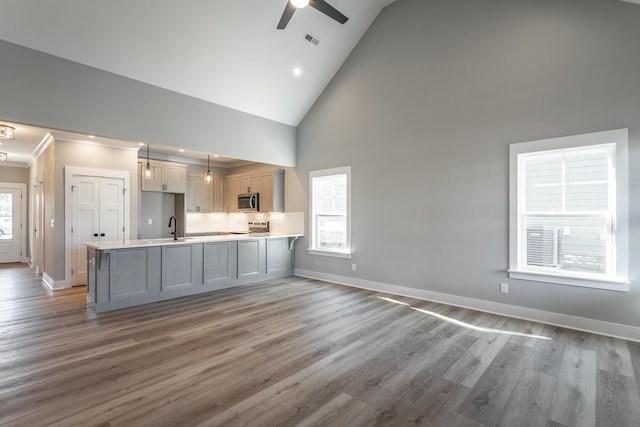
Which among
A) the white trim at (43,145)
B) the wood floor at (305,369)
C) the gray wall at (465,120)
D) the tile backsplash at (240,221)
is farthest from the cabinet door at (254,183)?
the white trim at (43,145)

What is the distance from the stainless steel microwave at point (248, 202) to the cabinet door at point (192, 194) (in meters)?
1.18

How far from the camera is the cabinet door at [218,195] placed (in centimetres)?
840

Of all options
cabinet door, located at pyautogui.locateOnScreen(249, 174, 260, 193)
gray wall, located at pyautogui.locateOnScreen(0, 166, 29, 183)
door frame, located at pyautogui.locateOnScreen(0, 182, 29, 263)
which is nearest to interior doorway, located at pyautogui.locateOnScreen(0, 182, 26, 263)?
door frame, located at pyautogui.locateOnScreen(0, 182, 29, 263)

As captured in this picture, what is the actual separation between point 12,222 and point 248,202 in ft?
23.6

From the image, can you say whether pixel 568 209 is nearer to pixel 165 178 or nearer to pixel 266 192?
pixel 266 192

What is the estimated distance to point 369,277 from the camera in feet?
18.5

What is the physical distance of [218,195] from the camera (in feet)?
27.8

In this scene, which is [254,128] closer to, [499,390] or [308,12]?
[308,12]

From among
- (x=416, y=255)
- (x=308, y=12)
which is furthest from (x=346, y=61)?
(x=416, y=255)

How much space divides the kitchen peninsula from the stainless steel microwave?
1.27 meters

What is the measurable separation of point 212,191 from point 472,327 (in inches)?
272

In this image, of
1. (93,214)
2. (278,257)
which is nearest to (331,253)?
(278,257)

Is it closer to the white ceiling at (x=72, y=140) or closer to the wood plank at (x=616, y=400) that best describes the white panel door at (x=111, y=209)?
the white ceiling at (x=72, y=140)

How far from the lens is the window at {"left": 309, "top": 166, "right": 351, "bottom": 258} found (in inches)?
237
